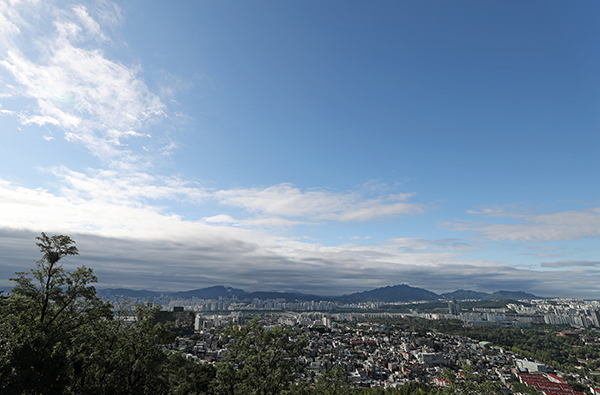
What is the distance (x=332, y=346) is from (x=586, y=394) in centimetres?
5149

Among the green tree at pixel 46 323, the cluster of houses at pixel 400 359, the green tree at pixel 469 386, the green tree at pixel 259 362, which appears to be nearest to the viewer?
the green tree at pixel 46 323

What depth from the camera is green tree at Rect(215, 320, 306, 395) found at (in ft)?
36.6

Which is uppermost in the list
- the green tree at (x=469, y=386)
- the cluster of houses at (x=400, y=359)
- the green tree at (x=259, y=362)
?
the green tree at (x=259, y=362)

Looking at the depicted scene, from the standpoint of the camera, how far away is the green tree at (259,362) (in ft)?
36.6

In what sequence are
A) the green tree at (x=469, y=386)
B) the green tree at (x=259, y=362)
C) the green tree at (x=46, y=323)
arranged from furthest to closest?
the green tree at (x=469, y=386)
the green tree at (x=259, y=362)
the green tree at (x=46, y=323)

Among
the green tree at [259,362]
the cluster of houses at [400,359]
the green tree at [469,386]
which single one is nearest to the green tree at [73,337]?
the green tree at [259,362]

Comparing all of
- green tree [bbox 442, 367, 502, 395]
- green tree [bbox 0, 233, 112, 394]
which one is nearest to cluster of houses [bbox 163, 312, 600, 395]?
green tree [bbox 442, 367, 502, 395]

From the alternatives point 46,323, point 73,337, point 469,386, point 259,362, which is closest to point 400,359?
point 469,386

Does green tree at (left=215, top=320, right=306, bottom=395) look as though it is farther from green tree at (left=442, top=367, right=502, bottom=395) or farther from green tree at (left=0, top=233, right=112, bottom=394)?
green tree at (left=442, top=367, right=502, bottom=395)

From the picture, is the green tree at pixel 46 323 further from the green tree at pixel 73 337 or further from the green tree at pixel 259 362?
the green tree at pixel 259 362

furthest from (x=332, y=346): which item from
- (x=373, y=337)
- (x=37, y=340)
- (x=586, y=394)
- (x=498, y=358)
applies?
(x=37, y=340)

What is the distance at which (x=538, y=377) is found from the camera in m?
53.0

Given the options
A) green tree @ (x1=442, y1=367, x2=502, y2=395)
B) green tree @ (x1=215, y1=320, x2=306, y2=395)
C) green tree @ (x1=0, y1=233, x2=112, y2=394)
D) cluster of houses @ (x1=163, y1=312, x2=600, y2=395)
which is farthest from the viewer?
cluster of houses @ (x1=163, y1=312, x2=600, y2=395)

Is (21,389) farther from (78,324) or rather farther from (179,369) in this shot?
(179,369)
